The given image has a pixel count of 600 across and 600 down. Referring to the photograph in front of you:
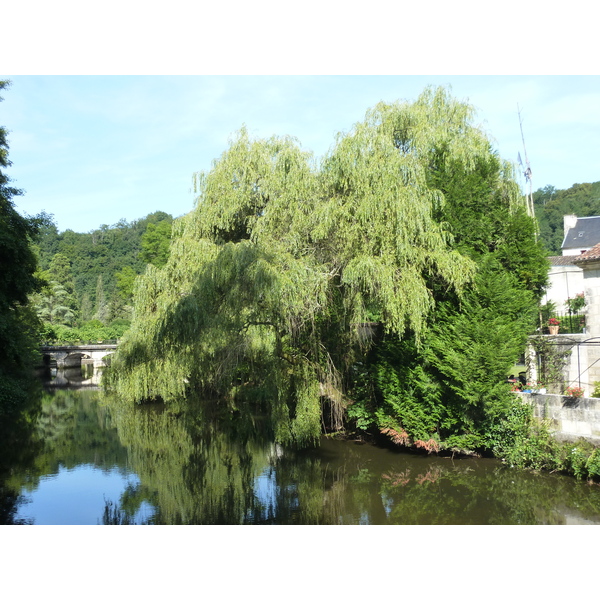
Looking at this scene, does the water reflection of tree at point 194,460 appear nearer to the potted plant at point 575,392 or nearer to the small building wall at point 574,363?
the potted plant at point 575,392

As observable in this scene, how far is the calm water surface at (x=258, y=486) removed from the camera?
8.85 metres

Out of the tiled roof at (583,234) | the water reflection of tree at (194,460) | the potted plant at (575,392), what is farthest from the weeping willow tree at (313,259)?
the tiled roof at (583,234)

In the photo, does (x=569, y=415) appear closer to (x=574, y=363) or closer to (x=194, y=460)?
(x=574, y=363)

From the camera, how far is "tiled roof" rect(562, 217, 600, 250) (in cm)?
4094

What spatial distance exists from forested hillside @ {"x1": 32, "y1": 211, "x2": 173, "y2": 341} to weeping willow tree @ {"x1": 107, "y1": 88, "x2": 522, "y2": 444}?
887 centimetres

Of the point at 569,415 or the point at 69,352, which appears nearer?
the point at 569,415

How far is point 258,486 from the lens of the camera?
1062 centimetres

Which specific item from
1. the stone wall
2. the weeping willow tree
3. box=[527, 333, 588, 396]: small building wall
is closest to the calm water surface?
the stone wall

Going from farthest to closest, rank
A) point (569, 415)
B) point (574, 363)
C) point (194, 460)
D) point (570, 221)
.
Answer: point (570, 221) < point (194, 460) < point (574, 363) < point (569, 415)

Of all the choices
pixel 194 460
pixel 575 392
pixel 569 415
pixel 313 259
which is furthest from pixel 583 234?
pixel 194 460

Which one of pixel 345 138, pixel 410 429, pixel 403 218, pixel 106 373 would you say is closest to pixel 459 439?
pixel 410 429

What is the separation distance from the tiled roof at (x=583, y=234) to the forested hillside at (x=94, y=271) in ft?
100

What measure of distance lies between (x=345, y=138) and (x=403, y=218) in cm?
221

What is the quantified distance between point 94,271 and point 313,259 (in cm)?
8858
